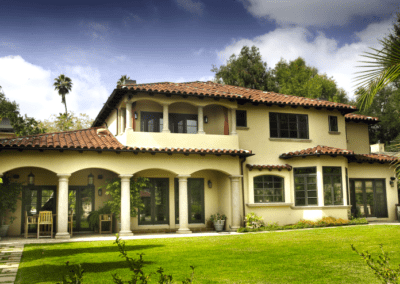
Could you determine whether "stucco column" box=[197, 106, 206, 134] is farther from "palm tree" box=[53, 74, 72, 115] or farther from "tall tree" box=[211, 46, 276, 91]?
"palm tree" box=[53, 74, 72, 115]

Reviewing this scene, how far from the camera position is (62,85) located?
163ft

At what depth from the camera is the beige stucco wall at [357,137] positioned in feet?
73.5

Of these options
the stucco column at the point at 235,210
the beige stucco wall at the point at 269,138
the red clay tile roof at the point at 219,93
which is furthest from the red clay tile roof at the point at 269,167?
the red clay tile roof at the point at 219,93

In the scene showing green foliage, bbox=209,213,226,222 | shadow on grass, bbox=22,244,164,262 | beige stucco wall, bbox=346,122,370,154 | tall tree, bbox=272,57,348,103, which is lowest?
shadow on grass, bbox=22,244,164,262

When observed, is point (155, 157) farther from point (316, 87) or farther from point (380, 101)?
point (380, 101)

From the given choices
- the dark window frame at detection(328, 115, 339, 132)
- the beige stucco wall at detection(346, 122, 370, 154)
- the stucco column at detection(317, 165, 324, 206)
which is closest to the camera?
the stucco column at detection(317, 165, 324, 206)

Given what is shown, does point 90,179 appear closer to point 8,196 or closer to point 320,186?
point 8,196

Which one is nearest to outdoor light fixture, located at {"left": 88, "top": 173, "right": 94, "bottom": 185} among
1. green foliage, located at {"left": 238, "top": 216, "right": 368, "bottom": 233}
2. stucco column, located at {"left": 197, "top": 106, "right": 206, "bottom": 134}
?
stucco column, located at {"left": 197, "top": 106, "right": 206, "bottom": 134}

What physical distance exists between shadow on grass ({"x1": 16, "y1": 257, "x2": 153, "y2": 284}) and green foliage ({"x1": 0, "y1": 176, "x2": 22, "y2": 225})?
7616mm

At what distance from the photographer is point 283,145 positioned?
64.6ft

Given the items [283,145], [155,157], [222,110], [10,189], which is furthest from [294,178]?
[10,189]

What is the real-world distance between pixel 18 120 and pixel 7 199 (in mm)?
23237

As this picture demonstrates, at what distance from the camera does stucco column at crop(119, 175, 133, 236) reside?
630 inches

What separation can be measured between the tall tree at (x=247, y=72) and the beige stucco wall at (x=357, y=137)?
14.6 meters
